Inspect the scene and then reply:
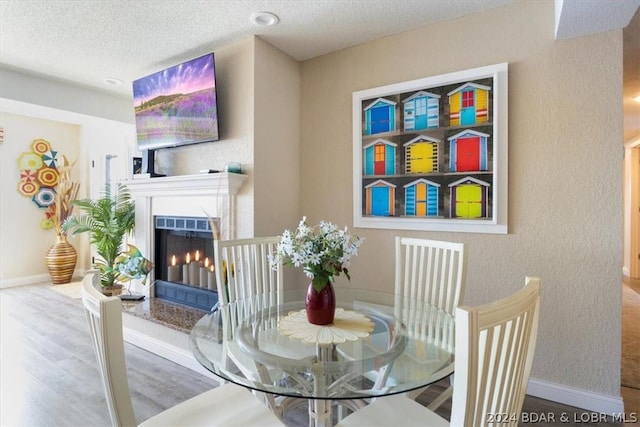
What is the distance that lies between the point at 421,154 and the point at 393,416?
179cm

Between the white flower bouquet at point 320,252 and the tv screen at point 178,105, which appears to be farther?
the tv screen at point 178,105

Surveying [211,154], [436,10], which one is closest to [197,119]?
[211,154]

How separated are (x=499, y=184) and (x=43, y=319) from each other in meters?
4.42

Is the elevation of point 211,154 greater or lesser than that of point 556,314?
greater

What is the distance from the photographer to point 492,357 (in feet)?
2.77

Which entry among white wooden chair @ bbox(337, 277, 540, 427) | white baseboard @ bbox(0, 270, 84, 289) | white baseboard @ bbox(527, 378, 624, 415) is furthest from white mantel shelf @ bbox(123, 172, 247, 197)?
white baseboard @ bbox(0, 270, 84, 289)

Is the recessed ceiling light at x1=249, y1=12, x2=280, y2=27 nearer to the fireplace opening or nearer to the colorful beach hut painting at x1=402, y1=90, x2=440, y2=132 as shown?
the colorful beach hut painting at x1=402, y1=90, x2=440, y2=132

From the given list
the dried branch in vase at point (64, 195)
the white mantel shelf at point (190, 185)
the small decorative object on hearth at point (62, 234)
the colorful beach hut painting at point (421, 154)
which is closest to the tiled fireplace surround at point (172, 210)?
the white mantel shelf at point (190, 185)

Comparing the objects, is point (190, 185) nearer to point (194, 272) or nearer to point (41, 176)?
point (194, 272)

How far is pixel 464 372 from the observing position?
792mm

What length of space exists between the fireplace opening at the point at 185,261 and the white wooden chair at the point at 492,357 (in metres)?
2.31

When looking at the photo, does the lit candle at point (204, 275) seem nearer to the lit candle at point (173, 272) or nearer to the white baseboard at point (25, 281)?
the lit candle at point (173, 272)

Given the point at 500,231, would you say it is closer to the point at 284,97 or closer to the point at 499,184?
the point at 499,184

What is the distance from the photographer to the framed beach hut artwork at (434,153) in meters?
2.27
